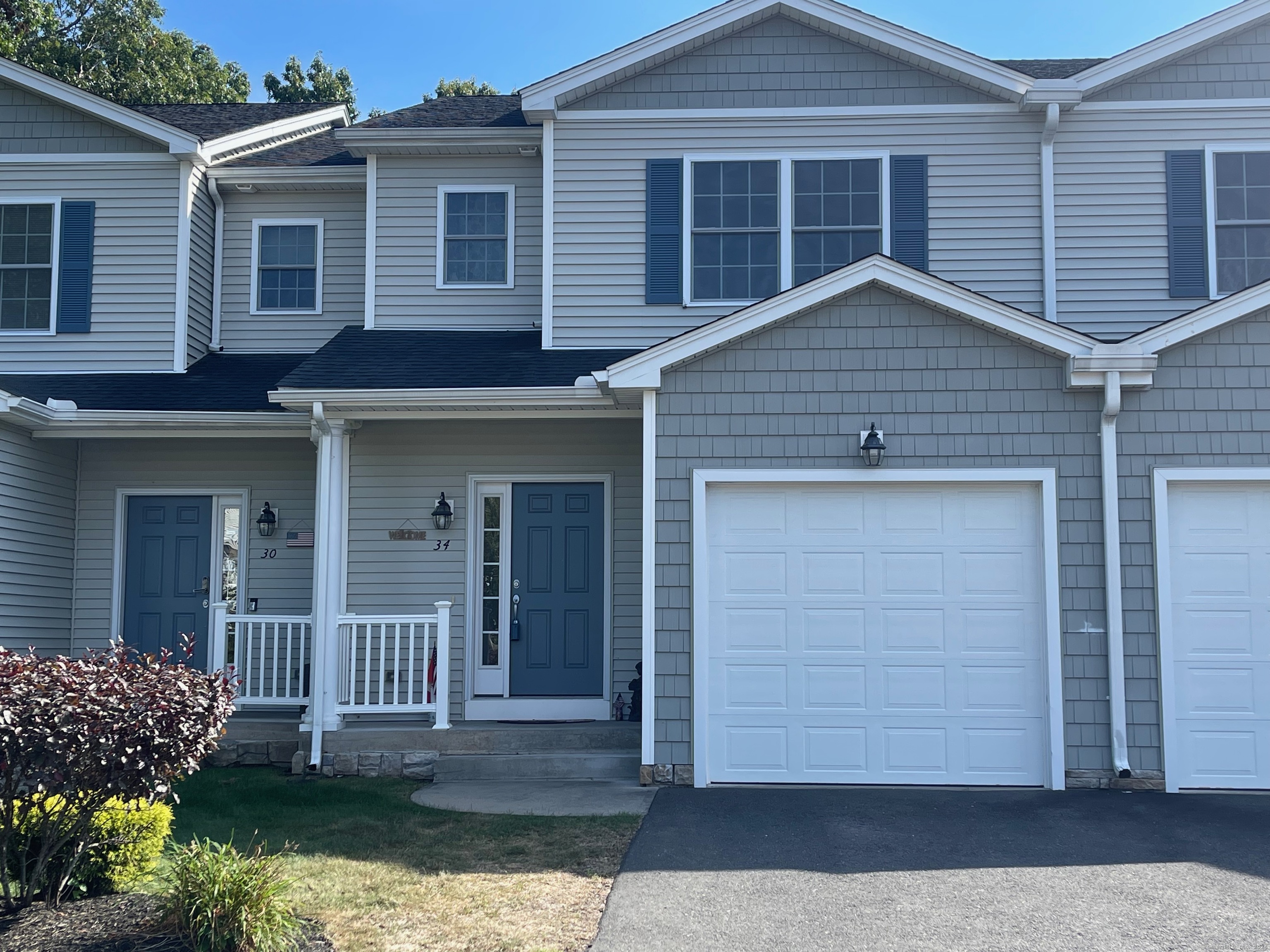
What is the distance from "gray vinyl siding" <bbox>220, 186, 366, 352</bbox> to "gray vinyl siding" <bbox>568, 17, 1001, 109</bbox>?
275cm

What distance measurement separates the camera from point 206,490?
35.5ft

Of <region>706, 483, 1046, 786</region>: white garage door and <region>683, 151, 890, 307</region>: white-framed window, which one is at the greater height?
<region>683, 151, 890, 307</region>: white-framed window

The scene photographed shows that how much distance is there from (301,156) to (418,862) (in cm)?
833

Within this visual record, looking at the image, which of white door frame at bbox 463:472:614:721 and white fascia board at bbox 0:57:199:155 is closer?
white door frame at bbox 463:472:614:721

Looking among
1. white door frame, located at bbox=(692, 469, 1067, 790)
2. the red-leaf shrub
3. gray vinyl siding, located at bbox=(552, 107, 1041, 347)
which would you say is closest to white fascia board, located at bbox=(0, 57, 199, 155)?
gray vinyl siding, located at bbox=(552, 107, 1041, 347)

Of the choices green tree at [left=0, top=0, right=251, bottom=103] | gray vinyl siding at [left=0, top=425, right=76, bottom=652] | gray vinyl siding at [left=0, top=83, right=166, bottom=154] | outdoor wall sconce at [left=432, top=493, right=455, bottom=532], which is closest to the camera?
gray vinyl siding at [left=0, top=425, right=76, bottom=652]

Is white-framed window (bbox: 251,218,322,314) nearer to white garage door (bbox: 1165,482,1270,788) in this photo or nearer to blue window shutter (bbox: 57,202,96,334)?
blue window shutter (bbox: 57,202,96,334)

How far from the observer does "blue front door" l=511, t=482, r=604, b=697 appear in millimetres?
10039

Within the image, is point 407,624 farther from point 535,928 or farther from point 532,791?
point 535,928

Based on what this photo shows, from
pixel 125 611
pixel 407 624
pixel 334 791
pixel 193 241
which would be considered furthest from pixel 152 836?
pixel 193 241

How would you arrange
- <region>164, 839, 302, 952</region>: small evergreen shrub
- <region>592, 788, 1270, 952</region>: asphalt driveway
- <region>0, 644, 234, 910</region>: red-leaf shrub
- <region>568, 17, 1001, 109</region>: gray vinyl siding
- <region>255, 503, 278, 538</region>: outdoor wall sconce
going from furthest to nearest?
1. <region>255, 503, 278, 538</region>: outdoor wall sconce
2. <region>568, 17, 1001, 109</region>: gray vinyl siding
3. <region>592, 788, 1270, 952</region>: asphalt driveway
4. <region>0, 644, 234, 910</region>: red-leaf shrub
5. <region>164, 839, 302, 952</region>: small evergreen shrub

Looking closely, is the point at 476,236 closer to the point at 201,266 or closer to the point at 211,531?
the point at 201,266

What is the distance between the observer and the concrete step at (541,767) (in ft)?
27.9

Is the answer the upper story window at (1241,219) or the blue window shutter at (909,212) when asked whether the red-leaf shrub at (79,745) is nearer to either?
the blue window shutter at (909,212)
